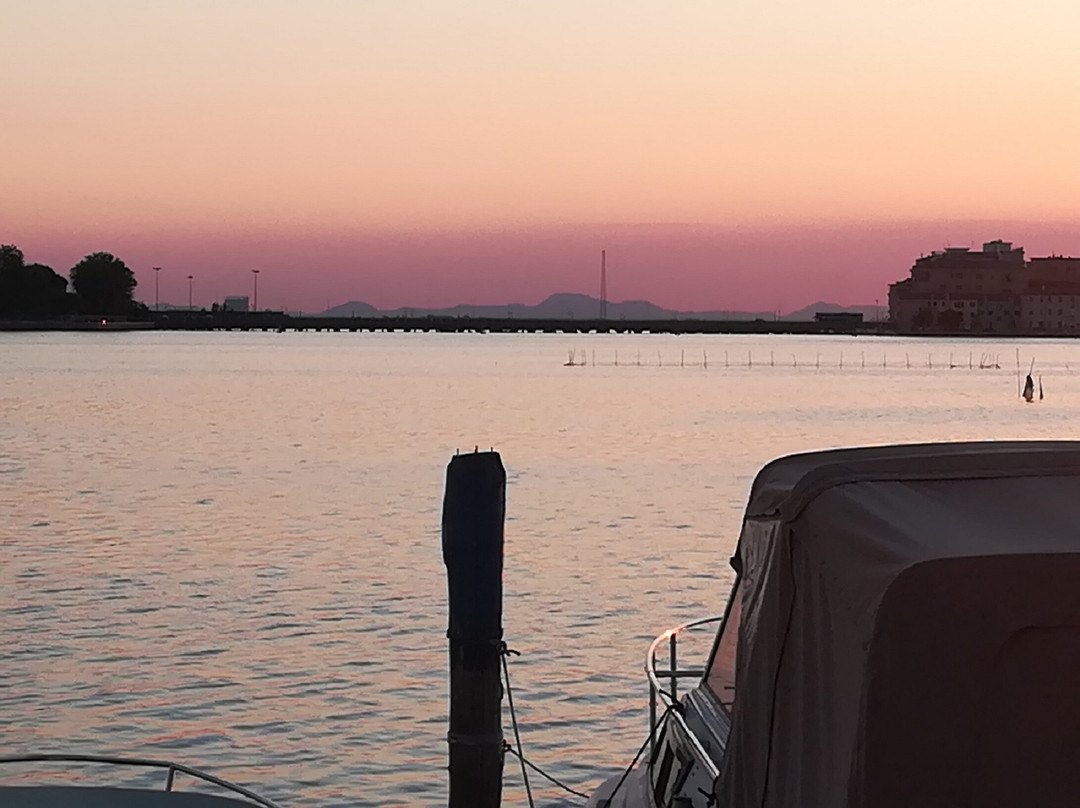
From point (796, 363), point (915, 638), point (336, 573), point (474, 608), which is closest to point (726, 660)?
point (915, 638)

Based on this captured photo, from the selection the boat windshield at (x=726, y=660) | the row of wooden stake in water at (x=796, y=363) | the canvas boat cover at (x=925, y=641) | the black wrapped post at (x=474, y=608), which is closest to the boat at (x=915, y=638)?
the canvas boat cover at (x=925, y=641)

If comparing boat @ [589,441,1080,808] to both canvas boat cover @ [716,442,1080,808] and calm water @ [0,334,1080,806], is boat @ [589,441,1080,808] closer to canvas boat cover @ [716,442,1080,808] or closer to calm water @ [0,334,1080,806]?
canvas boat cover @ [716,442,1080,808]

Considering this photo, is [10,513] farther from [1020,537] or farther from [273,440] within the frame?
[1020,537]

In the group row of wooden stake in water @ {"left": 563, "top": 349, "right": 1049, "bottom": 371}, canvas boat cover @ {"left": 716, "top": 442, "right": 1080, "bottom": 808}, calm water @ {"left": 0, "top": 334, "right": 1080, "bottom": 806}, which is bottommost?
row of wooden stake in water @ {"left": 563, "top": 349, "right": 1049, "bottom": 371}

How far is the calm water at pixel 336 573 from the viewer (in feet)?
49.1

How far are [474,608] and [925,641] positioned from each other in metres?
6.12

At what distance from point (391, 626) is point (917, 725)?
15.8 m

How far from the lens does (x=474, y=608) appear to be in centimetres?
1061

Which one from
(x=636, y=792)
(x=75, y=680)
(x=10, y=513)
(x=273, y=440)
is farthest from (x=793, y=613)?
(x=273, y=440)

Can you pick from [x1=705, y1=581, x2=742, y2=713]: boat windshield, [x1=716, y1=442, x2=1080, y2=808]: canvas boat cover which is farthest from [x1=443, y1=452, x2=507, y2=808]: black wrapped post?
[x1=716, y1=442, x2=1080, y2=808]: canvas boat cover

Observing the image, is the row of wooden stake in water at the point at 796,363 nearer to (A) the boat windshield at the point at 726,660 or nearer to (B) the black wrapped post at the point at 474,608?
(B) the black wrapped post at the point at 474,608

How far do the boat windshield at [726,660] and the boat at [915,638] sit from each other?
1083 millimetres

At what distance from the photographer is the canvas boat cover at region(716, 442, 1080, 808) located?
470 cm

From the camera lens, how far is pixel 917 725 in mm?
4738
